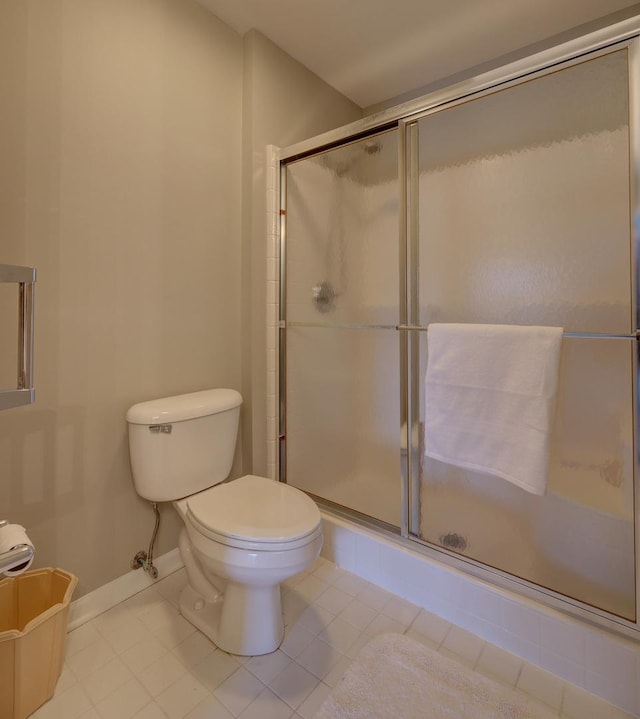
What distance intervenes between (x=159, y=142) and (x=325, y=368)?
116cm

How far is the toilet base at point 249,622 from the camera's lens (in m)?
1.24

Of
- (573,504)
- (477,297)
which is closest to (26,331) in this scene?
(477,297)

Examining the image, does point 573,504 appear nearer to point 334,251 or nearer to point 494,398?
point 494,398

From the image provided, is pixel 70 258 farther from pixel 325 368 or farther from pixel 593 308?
pixel 593 308

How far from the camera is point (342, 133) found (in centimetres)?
163

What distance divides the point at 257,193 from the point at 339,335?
2.45 ft

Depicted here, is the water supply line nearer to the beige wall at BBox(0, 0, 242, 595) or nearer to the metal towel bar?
the beige wall at BBox(0, 0, 242, 595)

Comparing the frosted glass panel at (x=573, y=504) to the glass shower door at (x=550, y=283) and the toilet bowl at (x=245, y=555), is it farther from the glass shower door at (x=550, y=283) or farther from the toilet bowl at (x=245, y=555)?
the toilet bowl at (x=245, y=555)

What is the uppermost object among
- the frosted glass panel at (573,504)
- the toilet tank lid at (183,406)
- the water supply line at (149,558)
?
the toilet tank lid at (183,406)

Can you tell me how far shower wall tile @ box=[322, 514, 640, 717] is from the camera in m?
1.11

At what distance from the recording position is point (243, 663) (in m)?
1.21

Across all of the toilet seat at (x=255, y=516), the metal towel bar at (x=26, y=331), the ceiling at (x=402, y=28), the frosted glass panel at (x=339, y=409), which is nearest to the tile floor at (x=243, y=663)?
the toilet seat at (x=255, y=516)

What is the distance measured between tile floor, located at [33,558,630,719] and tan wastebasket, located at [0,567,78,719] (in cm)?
7

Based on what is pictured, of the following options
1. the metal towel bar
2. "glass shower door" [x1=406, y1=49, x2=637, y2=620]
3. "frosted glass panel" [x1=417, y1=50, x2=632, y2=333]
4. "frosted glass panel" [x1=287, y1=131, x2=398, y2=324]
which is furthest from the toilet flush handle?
"frosted glass panel" [x1=417, y1=50, x2=632, y2=333]
